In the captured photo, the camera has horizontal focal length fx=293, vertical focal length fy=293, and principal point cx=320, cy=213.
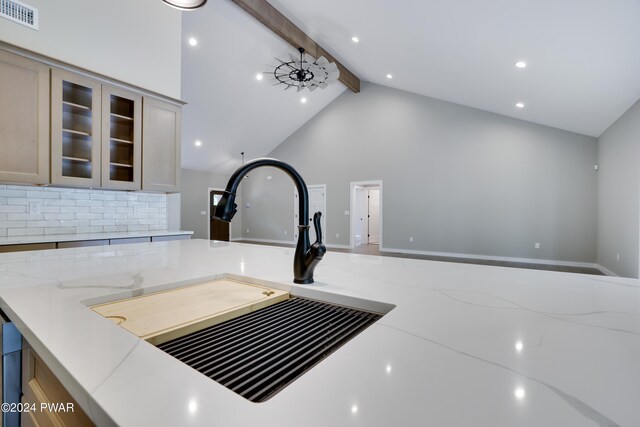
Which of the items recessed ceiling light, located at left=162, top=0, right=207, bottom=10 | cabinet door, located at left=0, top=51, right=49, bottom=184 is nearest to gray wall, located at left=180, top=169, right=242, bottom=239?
cabinet door, located at left=0, top=51, right=49, bottom=184

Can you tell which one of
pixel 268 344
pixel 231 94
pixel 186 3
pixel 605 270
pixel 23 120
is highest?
pixel 231 94

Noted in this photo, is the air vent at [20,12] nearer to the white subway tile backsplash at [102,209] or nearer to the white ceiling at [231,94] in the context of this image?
the white subway tile backsplash at [102,209]

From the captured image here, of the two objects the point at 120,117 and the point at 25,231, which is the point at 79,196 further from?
the point at 120,117

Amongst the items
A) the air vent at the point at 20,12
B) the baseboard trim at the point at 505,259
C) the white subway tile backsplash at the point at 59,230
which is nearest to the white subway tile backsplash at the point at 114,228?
the white subway tile backsplash at the point at 59,230

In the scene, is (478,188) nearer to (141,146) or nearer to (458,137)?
(458,137)

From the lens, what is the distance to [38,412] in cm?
67

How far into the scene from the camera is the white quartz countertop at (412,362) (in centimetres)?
33

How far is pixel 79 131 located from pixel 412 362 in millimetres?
3744

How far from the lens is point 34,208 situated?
287 cm

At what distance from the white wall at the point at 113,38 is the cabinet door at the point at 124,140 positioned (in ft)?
0.73

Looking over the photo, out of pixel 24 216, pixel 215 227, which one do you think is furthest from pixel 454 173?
pixel 215 227

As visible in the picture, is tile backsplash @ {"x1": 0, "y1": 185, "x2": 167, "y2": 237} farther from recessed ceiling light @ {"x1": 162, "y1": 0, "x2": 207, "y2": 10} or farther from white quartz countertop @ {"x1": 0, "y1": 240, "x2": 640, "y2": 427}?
white quartz countertop @ {"x1": 0, "y1": 240, "x2": 640, "y2": 427}

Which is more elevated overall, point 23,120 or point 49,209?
point 23,120

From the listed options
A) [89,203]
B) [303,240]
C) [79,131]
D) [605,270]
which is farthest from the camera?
[605,270]
